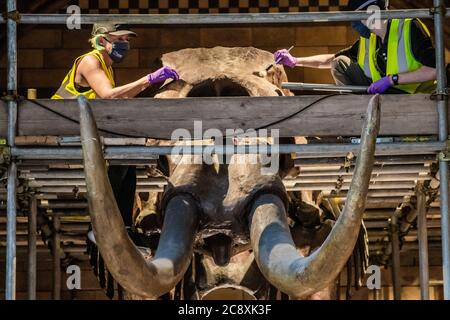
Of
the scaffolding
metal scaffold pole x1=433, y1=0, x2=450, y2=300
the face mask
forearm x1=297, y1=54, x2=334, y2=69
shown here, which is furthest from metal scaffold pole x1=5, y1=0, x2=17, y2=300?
metal scaffold pole x1=433, y1=0, x2=450, y2=300

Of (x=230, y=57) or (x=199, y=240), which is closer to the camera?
(x=199, y=240)

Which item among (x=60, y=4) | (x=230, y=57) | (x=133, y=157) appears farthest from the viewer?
(x=60, y=4)

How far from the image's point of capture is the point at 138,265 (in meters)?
10.6

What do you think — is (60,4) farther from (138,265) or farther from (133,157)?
(138,265)

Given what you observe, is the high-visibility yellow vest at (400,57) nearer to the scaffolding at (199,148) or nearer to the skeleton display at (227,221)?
the scaffolding at (199,148)

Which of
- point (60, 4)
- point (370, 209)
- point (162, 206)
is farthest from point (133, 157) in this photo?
point (60, 4)

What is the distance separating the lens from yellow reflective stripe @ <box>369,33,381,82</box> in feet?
43.1

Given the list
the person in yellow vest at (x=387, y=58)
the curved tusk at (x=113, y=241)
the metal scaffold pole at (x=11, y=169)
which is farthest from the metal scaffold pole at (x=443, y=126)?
the metal scaffold pole at (x=11, y=169)

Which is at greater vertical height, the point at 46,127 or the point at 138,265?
the point at 46,127

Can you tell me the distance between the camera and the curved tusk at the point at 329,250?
10438 mm

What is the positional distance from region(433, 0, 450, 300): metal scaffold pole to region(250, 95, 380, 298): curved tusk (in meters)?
1.14

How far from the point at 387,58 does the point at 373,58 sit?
0.18 metres

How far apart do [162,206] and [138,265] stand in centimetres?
174
